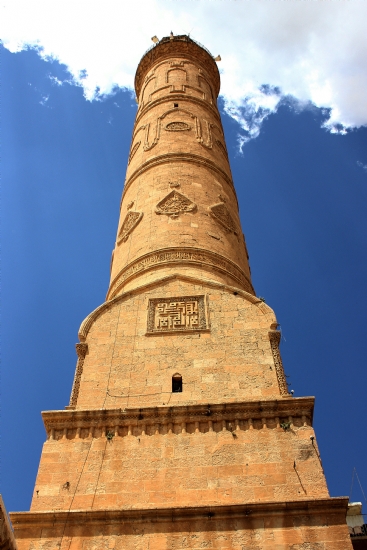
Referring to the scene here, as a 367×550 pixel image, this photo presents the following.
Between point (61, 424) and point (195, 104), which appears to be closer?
point (61, 424)

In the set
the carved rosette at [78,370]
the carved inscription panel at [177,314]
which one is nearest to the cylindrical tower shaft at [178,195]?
the carved inscription panel at [177,314]

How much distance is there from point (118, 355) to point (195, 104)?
7.30 m

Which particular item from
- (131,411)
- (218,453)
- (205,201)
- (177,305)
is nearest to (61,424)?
(131,411)

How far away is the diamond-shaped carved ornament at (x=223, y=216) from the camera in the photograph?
9.58m

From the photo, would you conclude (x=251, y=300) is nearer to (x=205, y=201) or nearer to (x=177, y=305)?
(x=177, y=305)

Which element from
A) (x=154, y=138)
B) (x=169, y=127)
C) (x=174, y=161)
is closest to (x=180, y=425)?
(x=174, y=161)

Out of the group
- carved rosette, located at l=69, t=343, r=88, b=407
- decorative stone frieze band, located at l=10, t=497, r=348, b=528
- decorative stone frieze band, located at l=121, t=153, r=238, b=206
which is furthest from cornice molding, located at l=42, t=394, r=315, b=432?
decorative stone frieze band, located at l=121, t=153, r=238, b=206

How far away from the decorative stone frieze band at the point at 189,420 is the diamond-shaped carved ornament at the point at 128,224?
404cm

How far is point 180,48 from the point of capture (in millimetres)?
14664

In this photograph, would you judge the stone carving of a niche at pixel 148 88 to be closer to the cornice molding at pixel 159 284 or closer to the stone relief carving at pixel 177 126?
the stone relief carving at pixel 177 126

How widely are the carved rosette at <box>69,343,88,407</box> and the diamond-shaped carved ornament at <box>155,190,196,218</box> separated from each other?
3.03m

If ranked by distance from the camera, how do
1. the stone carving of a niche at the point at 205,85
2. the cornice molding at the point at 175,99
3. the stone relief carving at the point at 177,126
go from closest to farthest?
the stone relief carving at the point at 177,126 → the cornice molding at the point at 175,99 → the stone carving of a niche at the point at 205,85

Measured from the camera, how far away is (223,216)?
9.73 metres

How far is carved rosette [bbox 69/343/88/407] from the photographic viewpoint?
6.51 m
